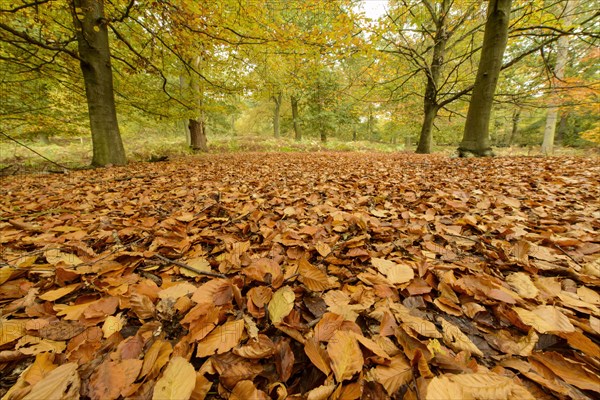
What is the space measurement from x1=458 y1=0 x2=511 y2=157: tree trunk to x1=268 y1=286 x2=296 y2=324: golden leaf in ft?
16.7

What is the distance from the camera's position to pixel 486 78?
438cm

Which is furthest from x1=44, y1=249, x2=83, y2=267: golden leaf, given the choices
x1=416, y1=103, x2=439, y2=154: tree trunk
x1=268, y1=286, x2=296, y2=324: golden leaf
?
x1=416, y1=103, x2=439, y2=154: tree trunk

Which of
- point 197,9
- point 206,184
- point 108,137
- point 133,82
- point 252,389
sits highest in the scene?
point 197,9

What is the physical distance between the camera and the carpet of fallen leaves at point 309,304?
1.98 feet

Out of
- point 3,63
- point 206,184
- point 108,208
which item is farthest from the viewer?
point 3,63

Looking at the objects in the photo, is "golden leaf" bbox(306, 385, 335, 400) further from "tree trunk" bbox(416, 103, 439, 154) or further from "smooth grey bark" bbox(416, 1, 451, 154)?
"tree trunk" bbox(416, 103, 439, 154)

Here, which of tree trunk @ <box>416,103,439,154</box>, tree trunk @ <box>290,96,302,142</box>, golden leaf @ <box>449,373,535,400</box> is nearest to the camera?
golden leaf @ <box>449,373,535,400</box>

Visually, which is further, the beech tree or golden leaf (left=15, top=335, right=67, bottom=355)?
the beech tree

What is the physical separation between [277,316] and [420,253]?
77 cm

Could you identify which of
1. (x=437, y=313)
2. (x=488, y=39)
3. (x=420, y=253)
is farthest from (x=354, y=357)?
(x=488, y=39)

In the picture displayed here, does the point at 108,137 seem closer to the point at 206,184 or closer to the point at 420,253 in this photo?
the point at 206,184

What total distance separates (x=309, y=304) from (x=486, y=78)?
215 inches

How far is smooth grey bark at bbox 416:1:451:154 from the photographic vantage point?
6.50 metres

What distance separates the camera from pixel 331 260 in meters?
1.16
